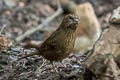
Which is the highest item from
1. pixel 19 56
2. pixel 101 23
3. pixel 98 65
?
pixel 101 23

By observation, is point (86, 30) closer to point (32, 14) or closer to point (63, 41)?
point (32, 14)

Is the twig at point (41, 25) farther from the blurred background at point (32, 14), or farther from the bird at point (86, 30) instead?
the bird at point (86, 30)

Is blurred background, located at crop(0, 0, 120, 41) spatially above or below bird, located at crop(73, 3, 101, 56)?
above

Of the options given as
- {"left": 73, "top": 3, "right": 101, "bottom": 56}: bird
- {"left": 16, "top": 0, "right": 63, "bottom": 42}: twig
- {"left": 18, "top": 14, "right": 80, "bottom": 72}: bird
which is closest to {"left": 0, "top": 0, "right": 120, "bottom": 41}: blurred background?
{"left": 16, "top": 0, "right": 63, "bottom": 42}: twig

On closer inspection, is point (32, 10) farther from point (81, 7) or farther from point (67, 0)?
point (81, 7)

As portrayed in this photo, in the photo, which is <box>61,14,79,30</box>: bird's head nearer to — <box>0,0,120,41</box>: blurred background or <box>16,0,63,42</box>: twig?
<box>16,0,63,42</box>: twig

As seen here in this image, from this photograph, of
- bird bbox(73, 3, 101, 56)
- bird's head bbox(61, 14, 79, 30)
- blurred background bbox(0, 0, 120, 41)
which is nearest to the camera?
bird's head bbox(61, 14, 79, 30)

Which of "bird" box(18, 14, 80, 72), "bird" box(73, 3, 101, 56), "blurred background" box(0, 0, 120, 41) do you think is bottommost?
"bird" box(18, 14, 80, 72)

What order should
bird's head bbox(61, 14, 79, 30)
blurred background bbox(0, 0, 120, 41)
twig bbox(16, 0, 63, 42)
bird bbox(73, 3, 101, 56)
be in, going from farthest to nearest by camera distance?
blurred background bbox(0, 0, 120, 41) → twig bbox(16, 0, 63, 42) → bird bbox(73, 3, 101, 56) → bird's head bbox(61, 14, 79, 30)

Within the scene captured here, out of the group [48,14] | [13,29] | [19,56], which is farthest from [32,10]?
[19,56]
